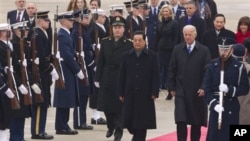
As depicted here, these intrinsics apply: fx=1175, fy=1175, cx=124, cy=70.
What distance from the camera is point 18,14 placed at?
22.7m

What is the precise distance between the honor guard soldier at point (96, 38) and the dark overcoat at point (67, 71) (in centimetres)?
83

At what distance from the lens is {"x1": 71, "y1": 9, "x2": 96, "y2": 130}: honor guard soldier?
18.5 metres

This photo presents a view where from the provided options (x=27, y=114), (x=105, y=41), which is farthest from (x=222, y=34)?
(x=27, y=114)

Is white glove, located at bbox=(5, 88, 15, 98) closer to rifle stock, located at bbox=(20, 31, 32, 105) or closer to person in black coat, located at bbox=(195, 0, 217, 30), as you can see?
rifle stock, located at bbox=(20, 31, 32, 105)

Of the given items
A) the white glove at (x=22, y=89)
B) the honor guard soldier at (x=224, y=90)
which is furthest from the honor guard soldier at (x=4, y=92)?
the honor guard soldier at (x=224, y=90)

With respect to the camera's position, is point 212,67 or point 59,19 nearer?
point 212,67

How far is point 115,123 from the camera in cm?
1742

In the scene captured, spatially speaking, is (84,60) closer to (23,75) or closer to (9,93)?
(23,75)

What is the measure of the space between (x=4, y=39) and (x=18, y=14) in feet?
22.1

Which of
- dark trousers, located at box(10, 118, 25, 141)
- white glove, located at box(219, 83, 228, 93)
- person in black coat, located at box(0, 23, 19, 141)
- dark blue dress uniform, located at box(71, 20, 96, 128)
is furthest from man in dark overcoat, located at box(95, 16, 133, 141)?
white glove, located at box(219, 83, 228, 93)

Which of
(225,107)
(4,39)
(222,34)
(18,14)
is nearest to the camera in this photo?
(225,107)

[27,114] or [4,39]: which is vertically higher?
[4,39]

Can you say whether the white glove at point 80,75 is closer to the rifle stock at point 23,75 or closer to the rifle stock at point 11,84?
the rifle stock at point 23,75

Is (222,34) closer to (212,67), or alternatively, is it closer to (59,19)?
(59,19)
